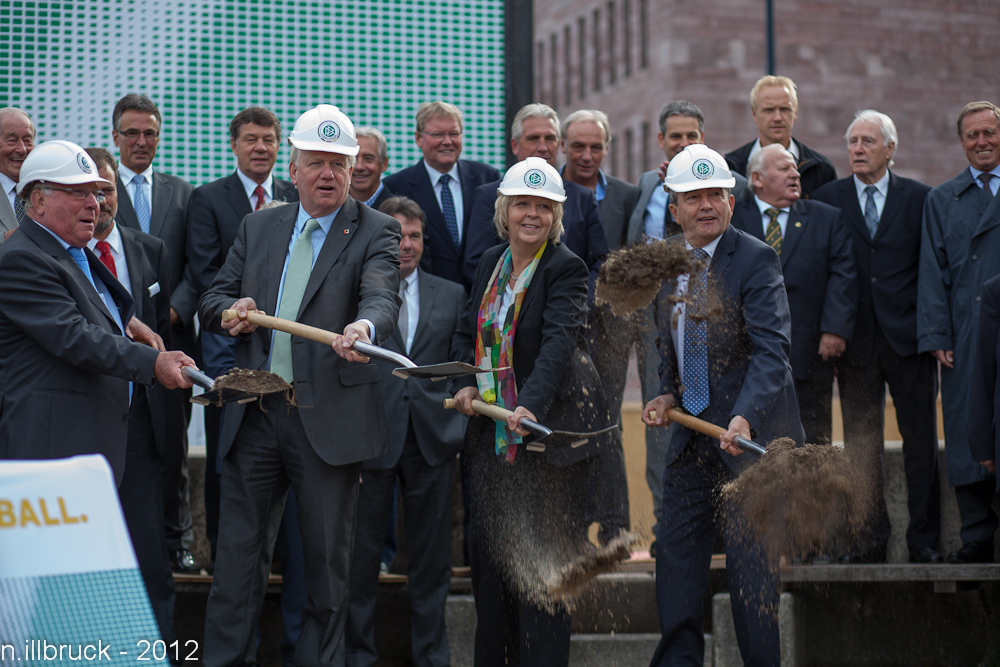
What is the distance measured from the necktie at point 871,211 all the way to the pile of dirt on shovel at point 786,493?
7.55 feet

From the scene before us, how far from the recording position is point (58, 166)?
17.9 feet

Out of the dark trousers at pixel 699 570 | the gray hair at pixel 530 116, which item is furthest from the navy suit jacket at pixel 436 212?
the dark trousers at pixel 699 570

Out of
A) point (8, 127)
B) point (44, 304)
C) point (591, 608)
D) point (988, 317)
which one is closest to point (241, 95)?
point (8, 127)

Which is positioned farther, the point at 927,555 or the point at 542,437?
the point at 927,555

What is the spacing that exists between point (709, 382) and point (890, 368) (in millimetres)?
2045

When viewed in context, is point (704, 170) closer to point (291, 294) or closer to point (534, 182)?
point (534, 182)

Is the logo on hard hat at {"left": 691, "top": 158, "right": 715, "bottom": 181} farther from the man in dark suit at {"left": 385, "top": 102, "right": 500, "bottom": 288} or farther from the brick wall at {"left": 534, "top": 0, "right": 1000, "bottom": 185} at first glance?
the brick wall at {"left": 534, "top": 0, "right": 1000, "bottom": 185}

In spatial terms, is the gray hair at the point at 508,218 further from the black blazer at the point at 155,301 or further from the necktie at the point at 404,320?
the black blazer at the point at 155,301

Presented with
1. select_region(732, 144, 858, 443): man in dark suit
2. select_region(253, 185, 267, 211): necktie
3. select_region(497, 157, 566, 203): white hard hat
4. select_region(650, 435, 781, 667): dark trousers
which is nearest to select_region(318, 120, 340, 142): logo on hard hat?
select_region(497, 157, 566, 203): white hard hat

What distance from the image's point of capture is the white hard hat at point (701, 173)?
5.75 metres

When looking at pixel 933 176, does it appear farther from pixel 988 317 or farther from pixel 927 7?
pixel 988 317

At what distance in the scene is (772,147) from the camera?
7.31 metres

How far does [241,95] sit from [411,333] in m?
2.47

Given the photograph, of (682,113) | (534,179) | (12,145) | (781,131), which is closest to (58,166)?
(12,145)
